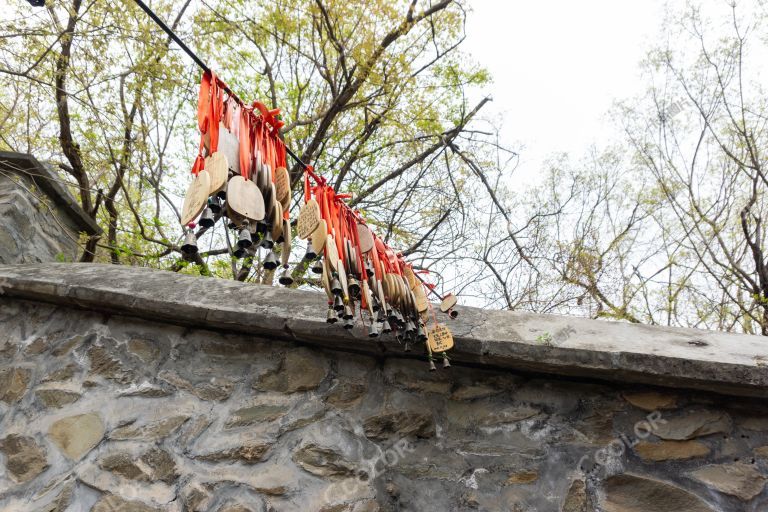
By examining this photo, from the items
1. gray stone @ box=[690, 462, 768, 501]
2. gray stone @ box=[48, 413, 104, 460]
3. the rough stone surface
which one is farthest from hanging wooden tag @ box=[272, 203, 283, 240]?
gray stone @ box=[690, 462, 768, 501]

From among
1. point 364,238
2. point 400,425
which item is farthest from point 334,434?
point 364,238

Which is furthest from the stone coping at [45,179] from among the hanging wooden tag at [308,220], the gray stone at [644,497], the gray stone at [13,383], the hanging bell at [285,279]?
the gray stone at [644,497]

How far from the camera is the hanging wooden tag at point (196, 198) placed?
114 cm

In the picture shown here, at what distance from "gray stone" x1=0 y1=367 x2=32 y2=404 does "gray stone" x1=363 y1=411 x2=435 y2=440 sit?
4.66 ft

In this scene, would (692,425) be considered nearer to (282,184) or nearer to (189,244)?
(282,184)

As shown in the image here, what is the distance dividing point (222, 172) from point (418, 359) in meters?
1.15

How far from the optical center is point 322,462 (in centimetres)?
184

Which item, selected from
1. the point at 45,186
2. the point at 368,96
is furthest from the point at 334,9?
the point at 45,186

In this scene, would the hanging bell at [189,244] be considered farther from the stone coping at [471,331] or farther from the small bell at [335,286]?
the stone coping at [471,331]

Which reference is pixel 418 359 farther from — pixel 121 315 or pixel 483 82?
pixel 483 82

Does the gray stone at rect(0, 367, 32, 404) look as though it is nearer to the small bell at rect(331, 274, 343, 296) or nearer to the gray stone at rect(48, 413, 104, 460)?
the gray stone at rect(48, 413, 104, 460)

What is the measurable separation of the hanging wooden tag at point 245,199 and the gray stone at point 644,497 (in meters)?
1.41

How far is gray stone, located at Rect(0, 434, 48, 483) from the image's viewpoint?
190 cm

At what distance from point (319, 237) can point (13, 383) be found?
1.60m
